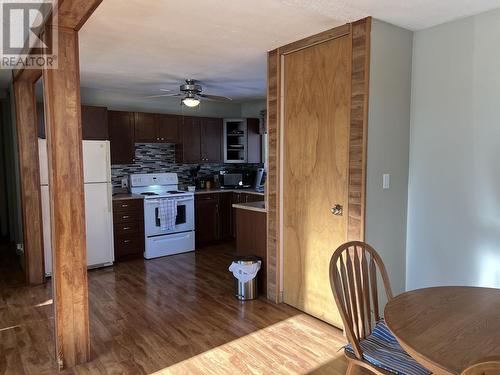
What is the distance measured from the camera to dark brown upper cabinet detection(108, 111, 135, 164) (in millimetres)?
5035

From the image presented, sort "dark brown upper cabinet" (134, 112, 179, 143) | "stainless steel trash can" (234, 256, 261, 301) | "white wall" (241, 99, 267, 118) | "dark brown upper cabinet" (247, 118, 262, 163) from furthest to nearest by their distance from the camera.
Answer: "white wall" (241, 99, 267, 118)
"dark brown upper cabinet" (247, 118, 262, 163)
"dark brown upper cabinet" (134, 112, 179, 143)
"stainless steel trash can" (234, 256, 261, 301)

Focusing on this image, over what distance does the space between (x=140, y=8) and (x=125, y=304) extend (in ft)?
8.25

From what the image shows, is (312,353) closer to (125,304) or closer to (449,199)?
(449,199)

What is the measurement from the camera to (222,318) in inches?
123

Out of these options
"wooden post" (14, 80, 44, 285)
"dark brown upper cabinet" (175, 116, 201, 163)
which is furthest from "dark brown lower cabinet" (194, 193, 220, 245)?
"wooden post" (14, 80, 44, 285)

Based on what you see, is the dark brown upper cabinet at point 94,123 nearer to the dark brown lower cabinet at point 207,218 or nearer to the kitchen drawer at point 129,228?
the kitchen drawer at point 129,228

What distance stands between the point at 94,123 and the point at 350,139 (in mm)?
3327

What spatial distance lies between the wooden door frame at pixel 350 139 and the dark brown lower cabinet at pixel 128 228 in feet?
7.19

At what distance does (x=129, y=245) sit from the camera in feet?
15.9

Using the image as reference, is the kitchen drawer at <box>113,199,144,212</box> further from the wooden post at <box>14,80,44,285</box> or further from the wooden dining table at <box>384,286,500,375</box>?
the wooden dining table at <box>384,286,500,375</box>

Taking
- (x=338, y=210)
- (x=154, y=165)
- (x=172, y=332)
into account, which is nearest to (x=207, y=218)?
(x=154, y=165)

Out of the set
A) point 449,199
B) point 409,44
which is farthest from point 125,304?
point 409,44

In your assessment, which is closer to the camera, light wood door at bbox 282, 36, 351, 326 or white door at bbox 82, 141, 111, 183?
light wood door at bbox 282, 36, 351, 326

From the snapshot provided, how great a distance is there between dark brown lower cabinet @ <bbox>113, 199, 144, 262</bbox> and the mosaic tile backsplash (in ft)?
2.34
